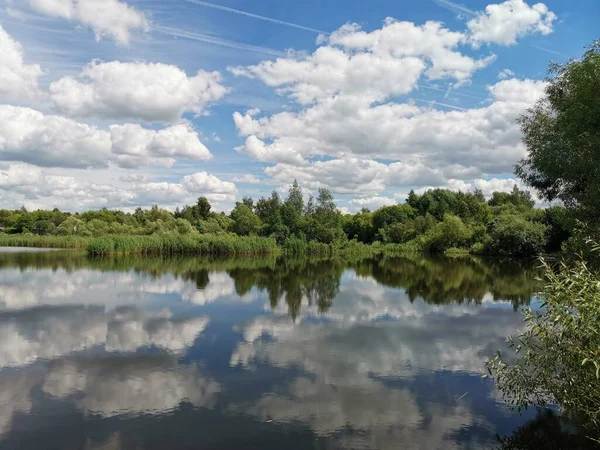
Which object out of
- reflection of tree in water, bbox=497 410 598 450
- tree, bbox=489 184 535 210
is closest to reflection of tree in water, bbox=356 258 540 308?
reflection of tree in water, bbox=497 410 598 450

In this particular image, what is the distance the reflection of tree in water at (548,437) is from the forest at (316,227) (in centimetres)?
3247

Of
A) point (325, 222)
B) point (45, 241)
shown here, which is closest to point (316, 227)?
point (325, 222)

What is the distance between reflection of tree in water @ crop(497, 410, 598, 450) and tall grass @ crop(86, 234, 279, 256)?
48.1m

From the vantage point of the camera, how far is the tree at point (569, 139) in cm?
1334

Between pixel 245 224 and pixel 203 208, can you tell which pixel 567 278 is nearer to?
pixel 245 224

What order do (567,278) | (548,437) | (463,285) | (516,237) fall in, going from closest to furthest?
(567,278)
(548,437)
(463,285)
(516,237)

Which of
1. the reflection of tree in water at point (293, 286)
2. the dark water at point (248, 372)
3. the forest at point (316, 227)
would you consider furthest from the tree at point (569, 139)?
the forest at point (316, 227)

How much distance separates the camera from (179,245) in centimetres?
5472

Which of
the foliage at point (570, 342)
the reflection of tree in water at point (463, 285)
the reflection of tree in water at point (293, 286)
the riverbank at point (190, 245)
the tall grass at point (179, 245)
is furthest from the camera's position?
the riverbank at point (190, 245)

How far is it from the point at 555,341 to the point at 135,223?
254ft

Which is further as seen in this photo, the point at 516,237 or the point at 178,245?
the point at 516,237

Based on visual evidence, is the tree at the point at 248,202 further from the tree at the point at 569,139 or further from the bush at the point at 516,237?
the tree at the point at 569,139

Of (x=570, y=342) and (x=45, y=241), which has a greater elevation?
(x=570, y=342)

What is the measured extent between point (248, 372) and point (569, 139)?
A: 1259cm
